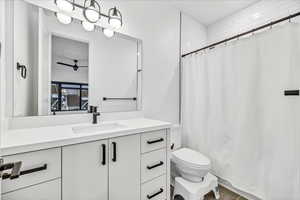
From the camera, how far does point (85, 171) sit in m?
0.91

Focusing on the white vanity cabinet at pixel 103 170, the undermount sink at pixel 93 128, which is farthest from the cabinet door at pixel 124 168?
the undermount sink at pixel 93 128

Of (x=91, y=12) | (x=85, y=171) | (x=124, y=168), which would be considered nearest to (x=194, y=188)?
(x=124, y=168)

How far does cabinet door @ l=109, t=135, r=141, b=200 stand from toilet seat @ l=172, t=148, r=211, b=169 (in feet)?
1.87

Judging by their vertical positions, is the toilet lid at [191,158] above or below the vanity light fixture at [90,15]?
below

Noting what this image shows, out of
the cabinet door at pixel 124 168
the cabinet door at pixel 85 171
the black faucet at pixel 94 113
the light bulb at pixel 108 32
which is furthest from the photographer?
the light bulb at pixel 108 32

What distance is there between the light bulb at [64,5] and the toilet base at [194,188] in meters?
2.01

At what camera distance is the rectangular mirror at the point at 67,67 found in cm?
112

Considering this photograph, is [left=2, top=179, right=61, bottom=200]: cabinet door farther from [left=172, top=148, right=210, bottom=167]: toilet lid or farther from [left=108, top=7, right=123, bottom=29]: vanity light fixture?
[left=108, top=7, right=123, bottom=29]: vanity light fixture

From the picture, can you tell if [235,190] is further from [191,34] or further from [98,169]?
[191,34]

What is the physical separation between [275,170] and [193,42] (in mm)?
2028

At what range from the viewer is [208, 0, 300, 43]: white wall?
172cm

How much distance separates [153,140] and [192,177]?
695 mm

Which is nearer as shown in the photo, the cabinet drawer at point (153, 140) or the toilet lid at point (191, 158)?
the cabinet drawer at point (153, 140)

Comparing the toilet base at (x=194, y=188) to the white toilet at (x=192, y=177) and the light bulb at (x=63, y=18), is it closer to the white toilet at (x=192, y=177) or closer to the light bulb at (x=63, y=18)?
the white toilet at (x=192, y=177)
